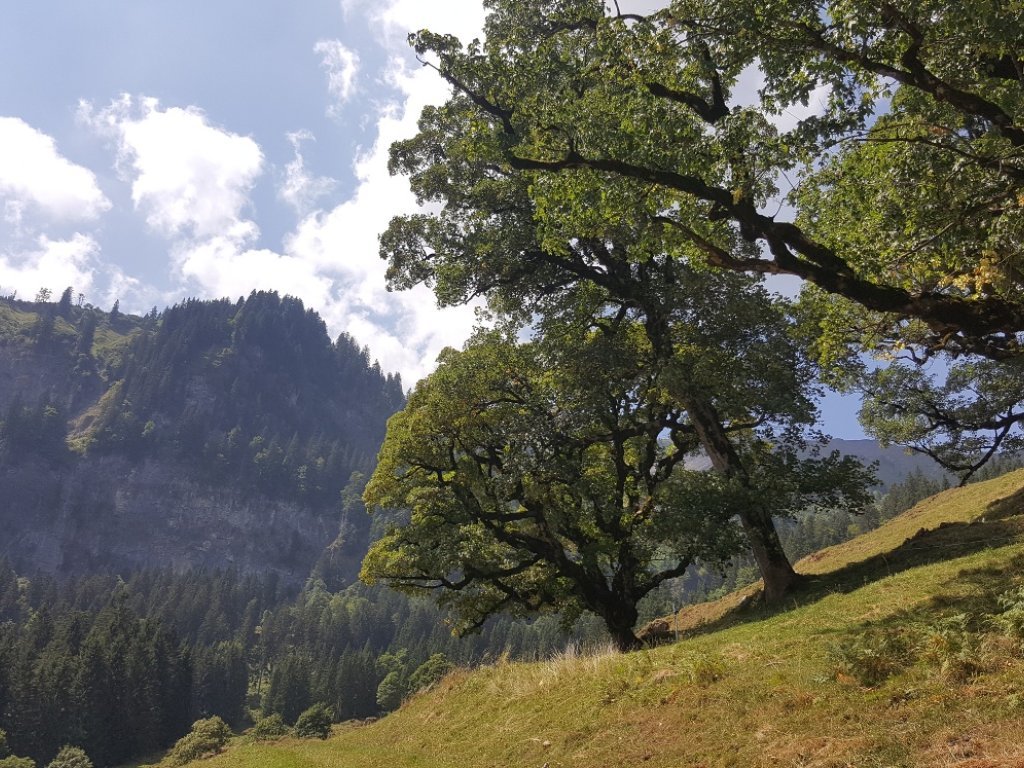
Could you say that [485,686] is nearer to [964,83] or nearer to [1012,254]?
[1012,254]

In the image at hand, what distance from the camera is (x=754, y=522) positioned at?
66.4 feet

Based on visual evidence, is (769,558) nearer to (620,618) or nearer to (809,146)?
(620,618)

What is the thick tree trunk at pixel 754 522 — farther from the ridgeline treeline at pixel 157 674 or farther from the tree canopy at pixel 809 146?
the ridgeline treeline at pixel 157 674

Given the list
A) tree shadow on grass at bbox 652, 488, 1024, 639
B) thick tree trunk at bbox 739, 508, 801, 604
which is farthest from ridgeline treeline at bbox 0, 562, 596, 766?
tree shadow on grass at bbox 652, 488, 1024, 639

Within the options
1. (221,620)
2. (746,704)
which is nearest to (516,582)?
(746,704)

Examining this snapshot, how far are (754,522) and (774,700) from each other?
12.4 m

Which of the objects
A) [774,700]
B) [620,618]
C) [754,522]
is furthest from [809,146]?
[620,618]

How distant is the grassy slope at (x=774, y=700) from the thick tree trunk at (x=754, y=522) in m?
1.14

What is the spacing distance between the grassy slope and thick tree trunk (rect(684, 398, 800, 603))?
114 cm

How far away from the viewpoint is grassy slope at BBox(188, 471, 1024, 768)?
21.9ft

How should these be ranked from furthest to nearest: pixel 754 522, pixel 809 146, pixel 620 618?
pixel 620 618 < pixel 754 522 < pixel 809 146

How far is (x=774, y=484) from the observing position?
19141 millimetres

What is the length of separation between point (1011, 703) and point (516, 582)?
854 inches

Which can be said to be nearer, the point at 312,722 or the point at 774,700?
the point at 774,700
